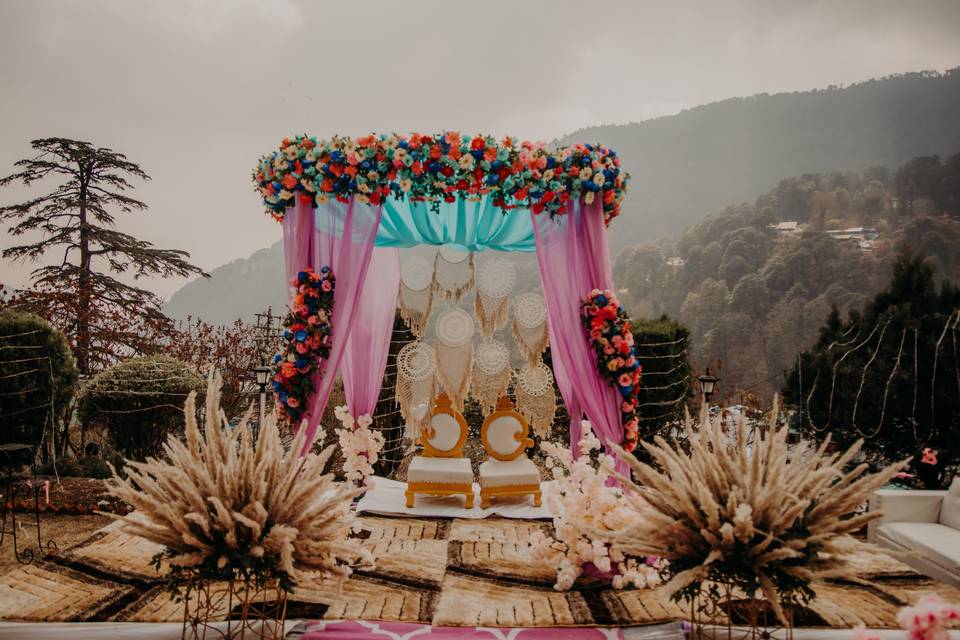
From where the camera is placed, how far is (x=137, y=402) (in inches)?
235

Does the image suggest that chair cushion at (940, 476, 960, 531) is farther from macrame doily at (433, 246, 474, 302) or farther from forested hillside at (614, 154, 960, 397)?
forested hillside at (614, 154, 960, 397)

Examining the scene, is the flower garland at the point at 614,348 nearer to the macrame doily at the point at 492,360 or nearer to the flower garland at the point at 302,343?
the macrame doily at the point at 492,360

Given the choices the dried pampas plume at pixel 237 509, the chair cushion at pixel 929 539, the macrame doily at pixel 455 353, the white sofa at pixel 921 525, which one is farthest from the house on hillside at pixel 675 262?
the dried pampas plume at pixel 237 509

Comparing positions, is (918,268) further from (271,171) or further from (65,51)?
(65,51)

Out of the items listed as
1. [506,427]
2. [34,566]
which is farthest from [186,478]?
[506,427]

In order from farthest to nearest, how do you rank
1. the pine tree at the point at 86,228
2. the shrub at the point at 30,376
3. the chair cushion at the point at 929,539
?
1. the pine tree at the point at 86,228
2. the shrub at the point at 30,376
3. the chair cushion at the point at 929,539

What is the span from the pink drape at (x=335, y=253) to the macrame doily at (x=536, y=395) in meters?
1.66

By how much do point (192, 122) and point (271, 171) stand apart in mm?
6827

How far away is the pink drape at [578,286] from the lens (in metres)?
4.48

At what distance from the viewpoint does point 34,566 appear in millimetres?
3477

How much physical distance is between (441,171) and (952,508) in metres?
4.17

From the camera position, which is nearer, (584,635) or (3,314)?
(584,635)

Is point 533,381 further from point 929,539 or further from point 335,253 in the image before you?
point 929,539

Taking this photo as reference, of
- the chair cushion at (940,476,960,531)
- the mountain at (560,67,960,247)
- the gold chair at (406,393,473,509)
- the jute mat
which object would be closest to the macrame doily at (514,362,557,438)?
the gold chair at (406,393,473,509)
